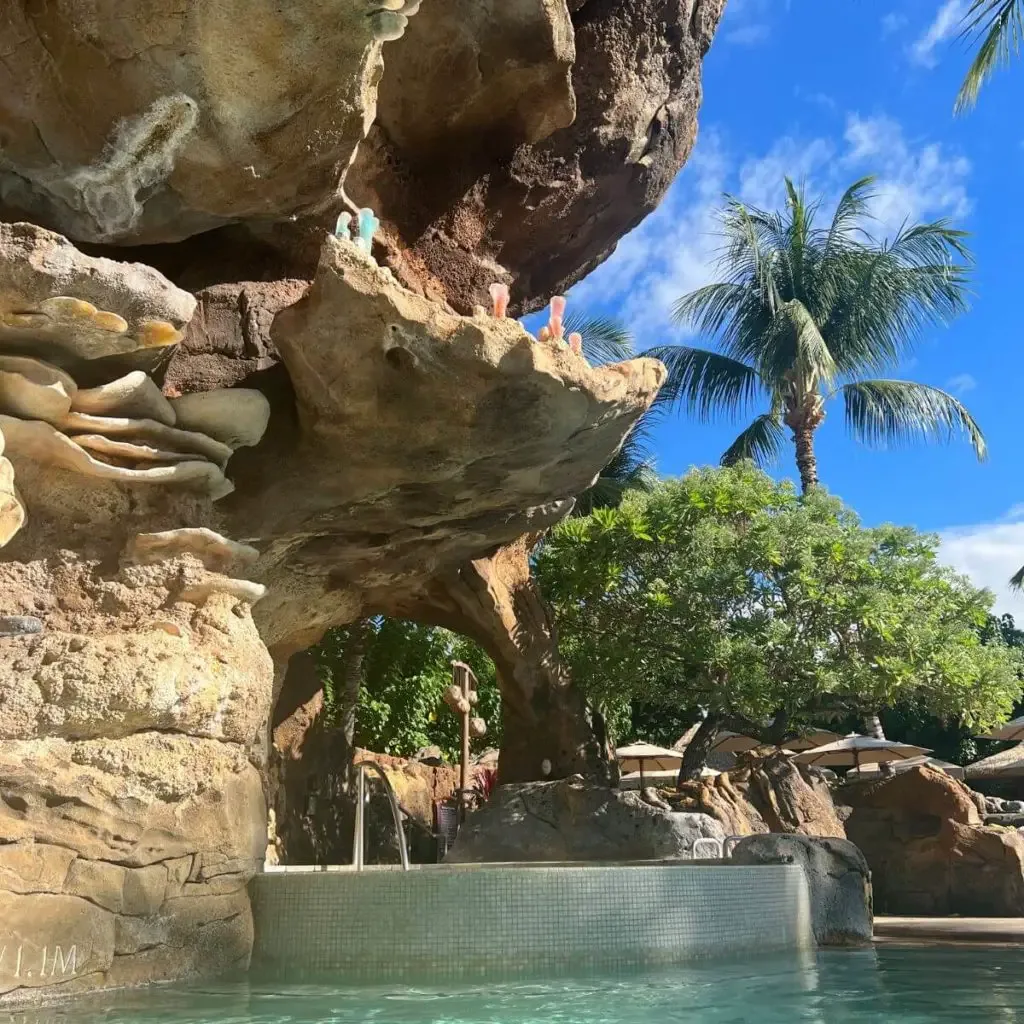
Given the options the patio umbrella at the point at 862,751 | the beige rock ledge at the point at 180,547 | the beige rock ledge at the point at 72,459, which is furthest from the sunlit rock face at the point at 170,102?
the patio umbrella at the point at 862,751

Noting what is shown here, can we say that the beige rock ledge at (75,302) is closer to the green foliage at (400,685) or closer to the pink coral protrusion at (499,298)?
the pink coral protrusion at (499,298)

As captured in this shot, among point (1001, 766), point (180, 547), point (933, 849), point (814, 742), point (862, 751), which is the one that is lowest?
point (933, 849)

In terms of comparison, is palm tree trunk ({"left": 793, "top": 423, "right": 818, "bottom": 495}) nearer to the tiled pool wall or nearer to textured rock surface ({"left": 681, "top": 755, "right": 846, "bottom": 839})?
textured rock surface ({"left": 681, "top": 755, "right": 846, "bottom": 839})

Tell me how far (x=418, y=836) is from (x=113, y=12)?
436 inches

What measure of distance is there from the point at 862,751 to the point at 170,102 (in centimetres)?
1676

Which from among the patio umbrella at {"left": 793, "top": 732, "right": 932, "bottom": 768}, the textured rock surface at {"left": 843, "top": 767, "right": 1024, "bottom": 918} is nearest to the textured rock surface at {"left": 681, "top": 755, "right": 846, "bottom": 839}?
the textured rock surface at {"left": 843, "top": 767, "right": 1024, "bottom": 918}

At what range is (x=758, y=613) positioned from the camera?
1248 centimetres

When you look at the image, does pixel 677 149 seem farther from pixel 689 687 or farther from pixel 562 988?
pixel 562 988

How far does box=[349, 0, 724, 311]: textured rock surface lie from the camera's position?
27.3 feet

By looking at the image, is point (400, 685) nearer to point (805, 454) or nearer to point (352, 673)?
point (352, 673)

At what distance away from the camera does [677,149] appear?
10508 mm

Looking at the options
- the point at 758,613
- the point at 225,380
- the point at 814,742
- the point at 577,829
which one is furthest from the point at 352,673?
the point at 814,742

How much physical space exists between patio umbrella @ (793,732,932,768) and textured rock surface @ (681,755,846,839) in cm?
369

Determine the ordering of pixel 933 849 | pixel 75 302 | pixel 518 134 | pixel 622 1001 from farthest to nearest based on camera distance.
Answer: pixel 933 849, pixel 518 134, pixel 75 302, pixel 622 1001
